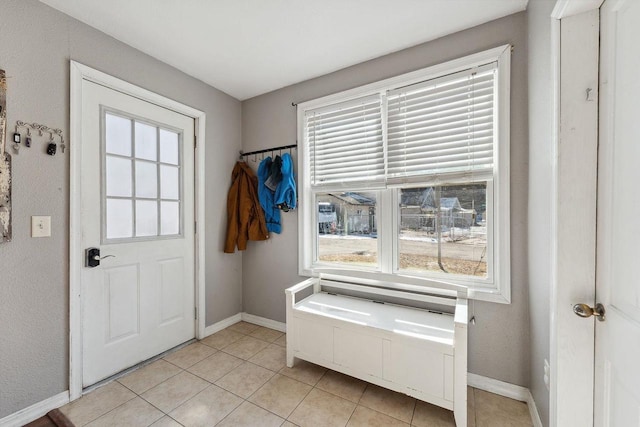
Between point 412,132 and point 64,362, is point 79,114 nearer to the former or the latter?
point 64,362

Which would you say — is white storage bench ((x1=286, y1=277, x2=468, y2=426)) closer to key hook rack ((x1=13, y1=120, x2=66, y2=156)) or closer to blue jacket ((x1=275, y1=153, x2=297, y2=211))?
blue jacket ((x1=275, y1=153, x2=297, y2=211))

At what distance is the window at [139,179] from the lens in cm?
188

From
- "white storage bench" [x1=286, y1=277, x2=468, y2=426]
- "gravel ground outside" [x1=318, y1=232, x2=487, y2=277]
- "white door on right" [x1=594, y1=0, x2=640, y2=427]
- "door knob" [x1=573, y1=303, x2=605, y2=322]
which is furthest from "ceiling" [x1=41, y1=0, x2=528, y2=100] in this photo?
"white storage bench" [x1=286, y1=277, x2=468, y2=426]

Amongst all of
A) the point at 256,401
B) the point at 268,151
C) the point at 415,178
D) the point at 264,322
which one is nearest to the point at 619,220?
the point at 415,178

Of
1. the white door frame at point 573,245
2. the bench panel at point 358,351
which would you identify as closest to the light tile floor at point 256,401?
the bench panel at point 358,351

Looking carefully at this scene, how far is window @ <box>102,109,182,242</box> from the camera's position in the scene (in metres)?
1.88

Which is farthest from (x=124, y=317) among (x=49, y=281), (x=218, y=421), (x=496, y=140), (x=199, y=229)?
(x=496, y=140)

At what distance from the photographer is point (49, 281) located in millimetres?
1577

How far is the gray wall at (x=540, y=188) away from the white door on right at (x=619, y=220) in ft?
0.64

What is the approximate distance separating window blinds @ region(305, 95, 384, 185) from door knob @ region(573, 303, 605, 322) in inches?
54.8

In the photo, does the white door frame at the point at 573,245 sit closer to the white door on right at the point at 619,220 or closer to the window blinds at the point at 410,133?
the white door on right at the point at 619,220

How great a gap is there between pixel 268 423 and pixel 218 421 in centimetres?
→ 29

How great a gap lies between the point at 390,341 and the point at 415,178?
115 cm

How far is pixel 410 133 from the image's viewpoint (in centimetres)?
199
